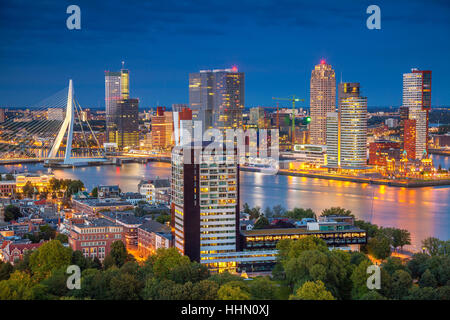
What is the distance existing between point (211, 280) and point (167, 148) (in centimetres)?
2217

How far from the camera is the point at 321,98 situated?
27766mm

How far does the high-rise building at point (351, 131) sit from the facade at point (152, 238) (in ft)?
38.1

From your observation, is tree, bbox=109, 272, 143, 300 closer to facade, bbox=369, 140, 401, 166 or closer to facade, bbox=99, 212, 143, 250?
facade, bbox=99, 212, 143, 250

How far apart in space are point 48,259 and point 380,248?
145 inches

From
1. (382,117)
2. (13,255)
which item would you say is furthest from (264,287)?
(382,117)

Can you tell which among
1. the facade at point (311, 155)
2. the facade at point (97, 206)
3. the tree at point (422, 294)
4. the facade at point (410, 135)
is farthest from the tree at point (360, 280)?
the facade at point (410, 135)

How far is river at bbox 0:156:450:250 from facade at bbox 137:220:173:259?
317 cm

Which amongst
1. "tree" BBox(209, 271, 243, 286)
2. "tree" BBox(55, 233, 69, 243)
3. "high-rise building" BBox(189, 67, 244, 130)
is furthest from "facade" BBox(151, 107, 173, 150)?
"tree" BBox(209, 271, 243, 286)

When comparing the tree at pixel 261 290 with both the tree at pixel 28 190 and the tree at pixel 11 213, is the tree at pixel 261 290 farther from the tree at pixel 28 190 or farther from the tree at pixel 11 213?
the tree at pixel 28 190

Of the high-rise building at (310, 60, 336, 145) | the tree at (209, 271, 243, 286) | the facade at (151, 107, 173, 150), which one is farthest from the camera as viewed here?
the facade at (151, 107, 173, 150)

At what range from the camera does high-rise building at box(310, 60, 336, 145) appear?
88.0 feet

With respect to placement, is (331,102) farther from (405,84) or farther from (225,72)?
(225,72)

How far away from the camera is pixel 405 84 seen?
86.6 ft
